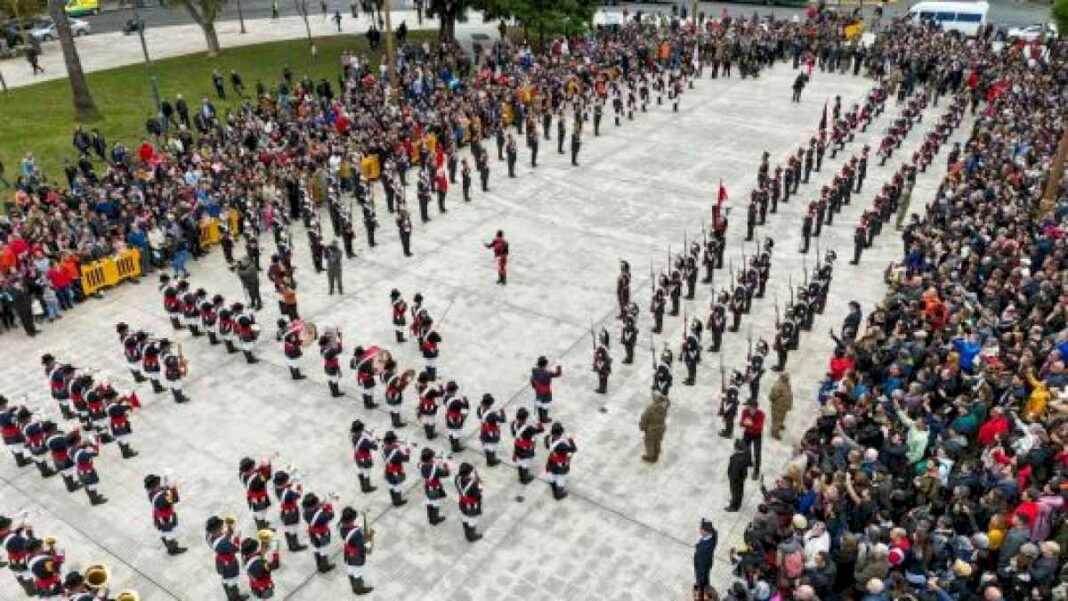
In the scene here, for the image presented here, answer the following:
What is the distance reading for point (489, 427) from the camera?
45.6ft

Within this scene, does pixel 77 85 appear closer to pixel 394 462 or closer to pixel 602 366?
pixel 602 366

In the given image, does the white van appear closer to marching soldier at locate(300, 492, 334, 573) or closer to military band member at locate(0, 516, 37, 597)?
marching soldier at locate(300, 492, 334, 573)

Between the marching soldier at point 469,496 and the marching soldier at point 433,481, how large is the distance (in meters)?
0.30

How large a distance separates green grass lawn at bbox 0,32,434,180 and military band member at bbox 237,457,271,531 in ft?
71.6

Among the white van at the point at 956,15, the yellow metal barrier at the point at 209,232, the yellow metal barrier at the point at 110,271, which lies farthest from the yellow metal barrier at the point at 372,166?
the white van at the point at 956,15

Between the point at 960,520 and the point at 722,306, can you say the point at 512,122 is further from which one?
the point at 960,520

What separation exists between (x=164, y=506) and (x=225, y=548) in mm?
1530

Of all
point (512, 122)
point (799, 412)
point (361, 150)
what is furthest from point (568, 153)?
point (799, 412)

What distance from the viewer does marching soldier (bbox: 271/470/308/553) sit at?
482 inches

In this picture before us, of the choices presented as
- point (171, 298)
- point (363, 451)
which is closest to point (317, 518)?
point (363, 451)

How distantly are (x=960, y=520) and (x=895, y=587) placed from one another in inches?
71.0

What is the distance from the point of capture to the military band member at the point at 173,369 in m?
16.0

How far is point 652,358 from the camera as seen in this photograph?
17469 mm

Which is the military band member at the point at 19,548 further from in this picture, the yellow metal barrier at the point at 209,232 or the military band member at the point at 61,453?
the yellow metal barrier at the point at 209,232
